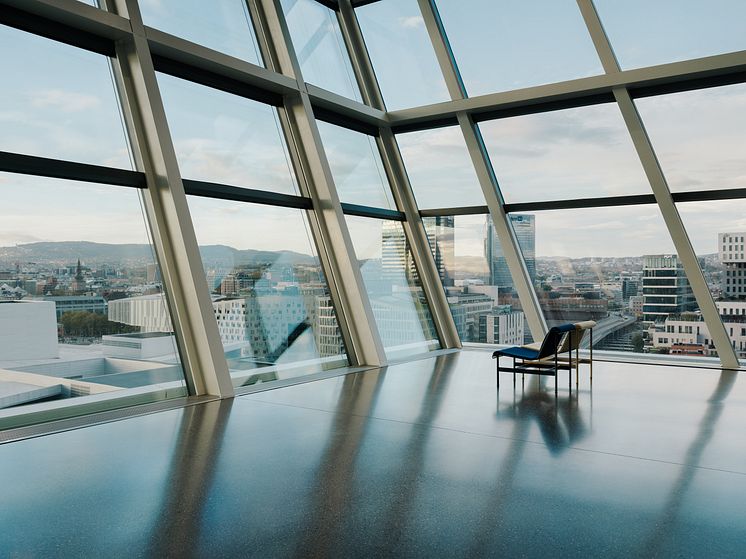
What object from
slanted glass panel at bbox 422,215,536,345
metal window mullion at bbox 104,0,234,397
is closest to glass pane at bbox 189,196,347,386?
metal window mullion at bbox 104,0,234,397

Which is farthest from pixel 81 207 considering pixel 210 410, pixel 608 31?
pixel 608 31

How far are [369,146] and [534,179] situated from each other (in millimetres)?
2766

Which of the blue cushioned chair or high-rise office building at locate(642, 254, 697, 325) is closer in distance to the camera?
the blue cushioned chair

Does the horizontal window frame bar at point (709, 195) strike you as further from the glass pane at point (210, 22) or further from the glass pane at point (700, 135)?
the glass pane at point (210, 22)

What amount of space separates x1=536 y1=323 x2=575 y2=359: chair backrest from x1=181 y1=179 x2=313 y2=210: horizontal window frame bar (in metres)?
3.87

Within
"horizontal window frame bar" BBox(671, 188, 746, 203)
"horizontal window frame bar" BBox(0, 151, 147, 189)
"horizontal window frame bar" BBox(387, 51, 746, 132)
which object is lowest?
"horizontal window frame bar" BBox(671, 188, 746, 203)

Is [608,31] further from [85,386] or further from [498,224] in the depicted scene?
[85,386]

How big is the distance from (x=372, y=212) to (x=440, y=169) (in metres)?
1.53

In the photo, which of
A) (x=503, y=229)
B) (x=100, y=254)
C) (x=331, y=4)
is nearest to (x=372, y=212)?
(x=503, y=229)

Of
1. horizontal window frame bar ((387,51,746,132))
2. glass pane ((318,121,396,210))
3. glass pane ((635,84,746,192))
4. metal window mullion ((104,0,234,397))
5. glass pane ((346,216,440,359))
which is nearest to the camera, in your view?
metal window mullion ((104,0,234,397))

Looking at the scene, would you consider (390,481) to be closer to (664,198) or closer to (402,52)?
(664,198)

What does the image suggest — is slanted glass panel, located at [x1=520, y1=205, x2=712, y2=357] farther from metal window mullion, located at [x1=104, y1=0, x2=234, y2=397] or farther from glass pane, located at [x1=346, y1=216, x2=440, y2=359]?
metal window mullion, located at [x1=104, y1=0, x2=234, y2=397]

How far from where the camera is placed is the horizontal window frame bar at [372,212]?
400 inches

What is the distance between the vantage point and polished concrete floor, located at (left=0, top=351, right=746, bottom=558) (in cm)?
325
